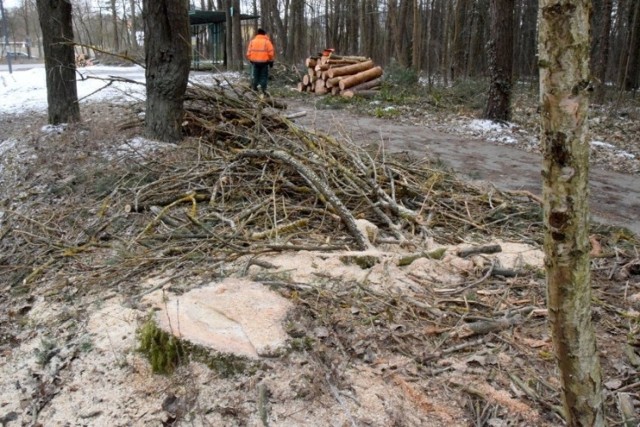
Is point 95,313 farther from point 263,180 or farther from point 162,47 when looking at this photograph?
point 162,47

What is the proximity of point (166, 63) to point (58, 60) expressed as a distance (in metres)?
2.60

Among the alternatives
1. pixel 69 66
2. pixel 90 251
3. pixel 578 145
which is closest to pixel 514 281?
pixel 578 145

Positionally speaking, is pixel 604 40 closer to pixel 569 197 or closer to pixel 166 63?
pixel 166 63

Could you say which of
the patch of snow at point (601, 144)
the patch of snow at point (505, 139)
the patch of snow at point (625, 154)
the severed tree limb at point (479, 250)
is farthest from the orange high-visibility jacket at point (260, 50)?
the severed tree limb at point (479, 250)

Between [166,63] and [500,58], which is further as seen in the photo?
[500,58]

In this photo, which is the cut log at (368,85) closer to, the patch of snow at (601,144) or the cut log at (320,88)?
the cut log at (320,88)

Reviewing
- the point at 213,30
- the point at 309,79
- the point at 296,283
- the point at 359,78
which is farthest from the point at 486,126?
the point at 213,30

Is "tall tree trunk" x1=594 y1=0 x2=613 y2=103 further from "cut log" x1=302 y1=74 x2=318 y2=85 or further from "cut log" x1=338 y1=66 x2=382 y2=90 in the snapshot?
"cut log" x1=302 y1=74 x2=318 y2=85

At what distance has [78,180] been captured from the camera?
588 cm

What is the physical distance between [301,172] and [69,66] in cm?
549

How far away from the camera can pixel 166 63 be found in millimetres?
6938

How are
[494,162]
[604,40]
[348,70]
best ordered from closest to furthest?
1. [494,162]
2. [604,40]
3. [348,70]

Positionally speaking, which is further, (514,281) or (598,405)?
(514,281)

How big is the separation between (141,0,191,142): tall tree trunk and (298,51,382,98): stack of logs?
26.5ft
